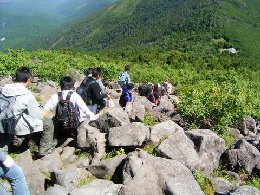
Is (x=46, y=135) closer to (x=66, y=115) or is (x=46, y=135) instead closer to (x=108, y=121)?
(x=66, y=115)

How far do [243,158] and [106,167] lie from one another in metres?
3.67

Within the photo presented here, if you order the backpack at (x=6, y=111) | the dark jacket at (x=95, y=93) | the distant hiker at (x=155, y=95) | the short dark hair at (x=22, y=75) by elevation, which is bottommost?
the distant hiker at (x=155, y=95)

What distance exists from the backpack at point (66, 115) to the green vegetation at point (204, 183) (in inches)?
135

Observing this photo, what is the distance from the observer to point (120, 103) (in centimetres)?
1778

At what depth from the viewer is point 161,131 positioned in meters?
11.2

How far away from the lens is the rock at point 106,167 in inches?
377

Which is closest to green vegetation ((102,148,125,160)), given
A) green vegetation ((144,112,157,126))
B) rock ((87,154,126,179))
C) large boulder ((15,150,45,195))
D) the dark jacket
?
rock ((87,154,126,179))

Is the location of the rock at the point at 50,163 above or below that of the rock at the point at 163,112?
above

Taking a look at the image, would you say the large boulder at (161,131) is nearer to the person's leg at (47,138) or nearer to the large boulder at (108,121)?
the large boulder at (108,121)

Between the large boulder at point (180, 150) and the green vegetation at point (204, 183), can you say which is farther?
the large boulder at point (180, 150)

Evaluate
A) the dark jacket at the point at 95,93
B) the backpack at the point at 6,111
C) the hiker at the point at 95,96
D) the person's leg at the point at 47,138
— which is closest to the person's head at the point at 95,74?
the hiker at the point at 95,96

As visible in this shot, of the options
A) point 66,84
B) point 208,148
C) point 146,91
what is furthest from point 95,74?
point 146,91

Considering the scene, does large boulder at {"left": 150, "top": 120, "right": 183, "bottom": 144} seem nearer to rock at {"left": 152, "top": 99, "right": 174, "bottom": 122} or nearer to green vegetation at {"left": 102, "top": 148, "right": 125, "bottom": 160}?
green vegetation at {"left": 102, "top": 148, "right": 125, "bottom": 160}

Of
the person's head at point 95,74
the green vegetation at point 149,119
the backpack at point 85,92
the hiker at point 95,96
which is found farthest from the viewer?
the green vegetation at point 149,119
